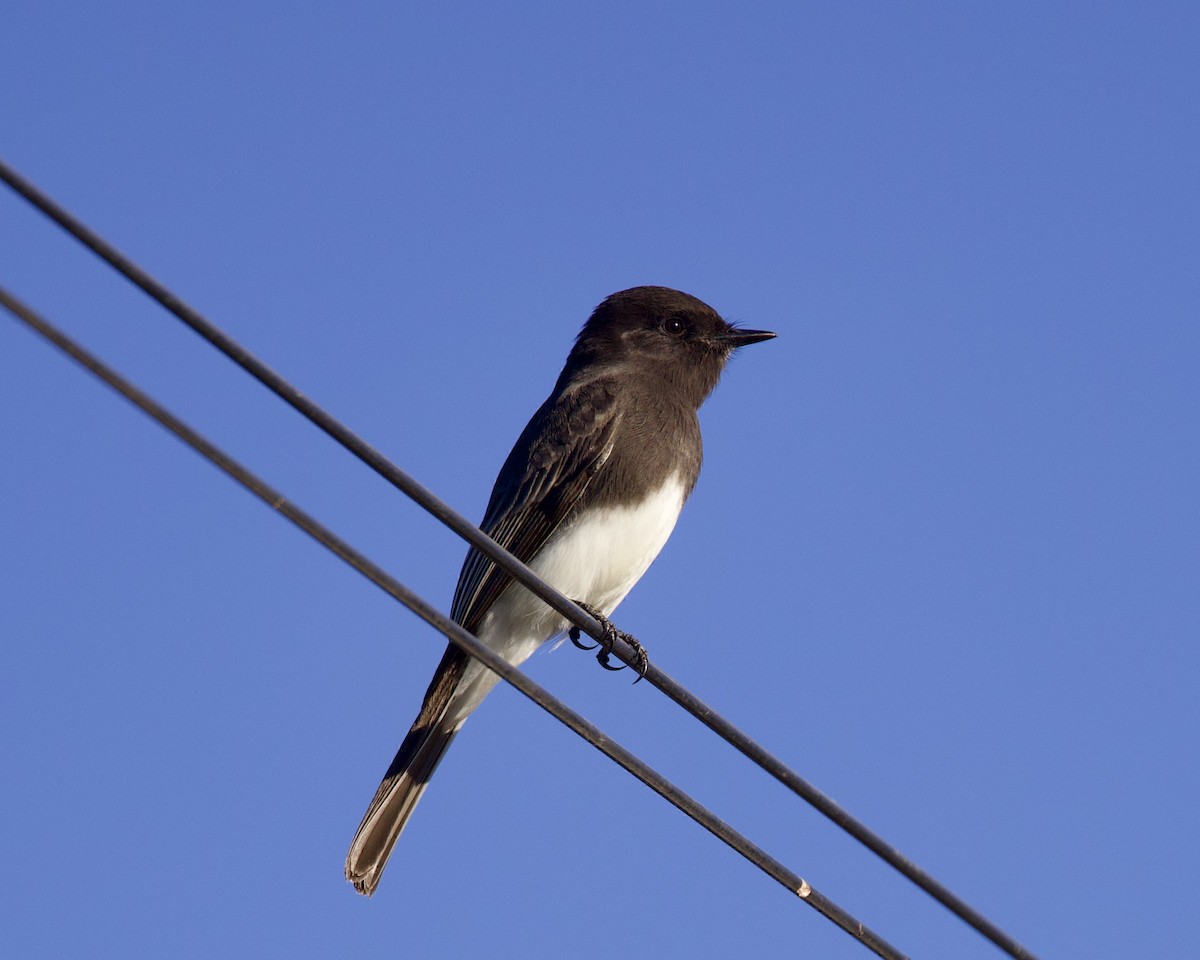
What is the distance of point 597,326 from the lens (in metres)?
8.52

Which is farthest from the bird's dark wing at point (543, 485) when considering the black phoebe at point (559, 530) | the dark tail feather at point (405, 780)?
the dark tail feather at point (405, 780)

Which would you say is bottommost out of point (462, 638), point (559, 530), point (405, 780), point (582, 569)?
point (462, 638)

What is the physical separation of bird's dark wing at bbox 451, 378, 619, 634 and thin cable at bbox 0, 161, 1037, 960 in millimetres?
2367

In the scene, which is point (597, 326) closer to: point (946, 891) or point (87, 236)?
point (946, 891)

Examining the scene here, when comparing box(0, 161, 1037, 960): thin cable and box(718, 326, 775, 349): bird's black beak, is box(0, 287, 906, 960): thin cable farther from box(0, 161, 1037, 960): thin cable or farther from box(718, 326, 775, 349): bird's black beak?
box(718, 326, 775, 349): bird's black beak

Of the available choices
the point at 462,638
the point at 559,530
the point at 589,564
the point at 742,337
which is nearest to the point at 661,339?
the point at 742,337

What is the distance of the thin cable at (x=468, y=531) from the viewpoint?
3.00 metres

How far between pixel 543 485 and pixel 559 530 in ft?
0.81

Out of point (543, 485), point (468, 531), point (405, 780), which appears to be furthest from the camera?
point (543, 485)

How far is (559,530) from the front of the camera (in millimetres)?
6996

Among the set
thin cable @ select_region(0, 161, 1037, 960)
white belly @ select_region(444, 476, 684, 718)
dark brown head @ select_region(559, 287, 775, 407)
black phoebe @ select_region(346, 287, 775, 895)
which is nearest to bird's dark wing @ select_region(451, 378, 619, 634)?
black phoebe @ select_region(346, 287, 775, 895)

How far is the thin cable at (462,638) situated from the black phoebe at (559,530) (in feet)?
8.86

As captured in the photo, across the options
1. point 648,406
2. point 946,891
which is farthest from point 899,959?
point 648,406

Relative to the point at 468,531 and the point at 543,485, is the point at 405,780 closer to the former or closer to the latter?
the point at 543,485
